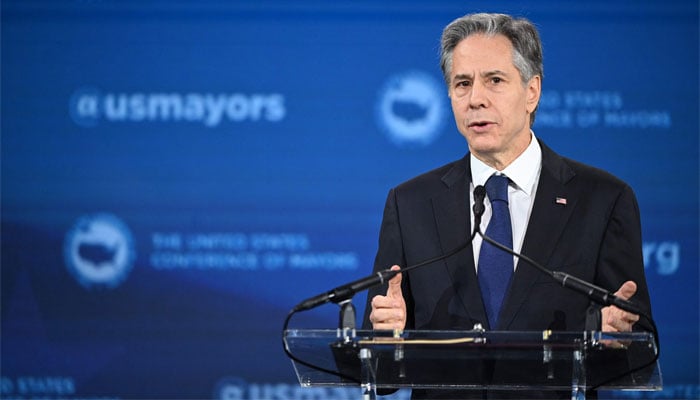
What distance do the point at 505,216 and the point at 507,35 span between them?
A: 527 mm

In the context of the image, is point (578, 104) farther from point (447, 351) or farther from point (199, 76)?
point (447, 351)

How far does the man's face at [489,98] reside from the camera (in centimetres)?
280

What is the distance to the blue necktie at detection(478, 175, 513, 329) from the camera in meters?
2.66

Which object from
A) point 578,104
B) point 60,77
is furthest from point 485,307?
point 60,77

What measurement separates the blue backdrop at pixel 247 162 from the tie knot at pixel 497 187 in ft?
5.25

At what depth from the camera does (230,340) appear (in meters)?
4.46

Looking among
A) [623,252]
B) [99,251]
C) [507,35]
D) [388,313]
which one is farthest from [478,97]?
[99,251]

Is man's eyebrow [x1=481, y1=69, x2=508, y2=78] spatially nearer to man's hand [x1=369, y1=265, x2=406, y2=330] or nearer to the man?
the man

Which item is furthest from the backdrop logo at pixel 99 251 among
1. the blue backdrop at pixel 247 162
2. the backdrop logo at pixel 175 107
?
the backdrop logo at pixel 175 107

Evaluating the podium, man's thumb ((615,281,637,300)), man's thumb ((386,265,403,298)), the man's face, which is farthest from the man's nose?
the podium

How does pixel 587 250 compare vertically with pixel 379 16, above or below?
below

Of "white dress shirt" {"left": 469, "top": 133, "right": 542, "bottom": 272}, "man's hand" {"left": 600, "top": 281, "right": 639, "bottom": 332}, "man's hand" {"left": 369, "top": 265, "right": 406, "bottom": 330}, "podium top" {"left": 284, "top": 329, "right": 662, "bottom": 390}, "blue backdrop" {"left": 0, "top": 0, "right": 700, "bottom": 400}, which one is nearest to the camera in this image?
"podium top" {"left": 284, "top": 329, "right": 662, "bottom": 390}

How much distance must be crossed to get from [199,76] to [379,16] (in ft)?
2.81

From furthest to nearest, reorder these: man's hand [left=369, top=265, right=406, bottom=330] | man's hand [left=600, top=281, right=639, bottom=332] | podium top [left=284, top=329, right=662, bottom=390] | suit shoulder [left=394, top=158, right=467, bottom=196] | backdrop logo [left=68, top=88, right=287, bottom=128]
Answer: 1. backdrop logo [left=68, top=88, right=287, bottom=128]
2. suit shoulder [left=394, top=158, right=467, bottom=196]
3. man's hand [left=369, top=265, right=406, bottom=330]
4. man's hand [left=600, top=281, right=639, bottom=332]
5. podium top [left=284, top=329, right=662, bottom=390]
